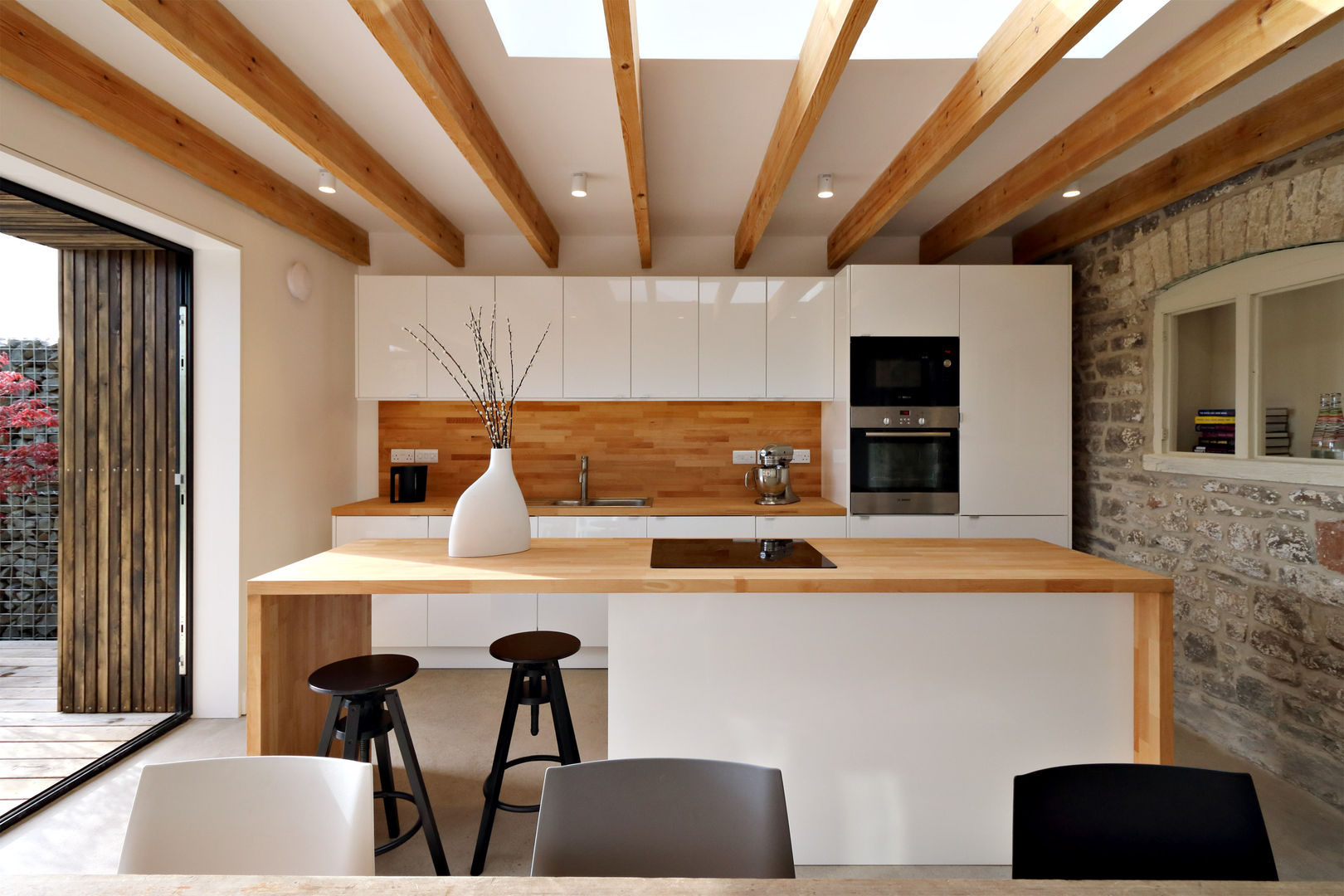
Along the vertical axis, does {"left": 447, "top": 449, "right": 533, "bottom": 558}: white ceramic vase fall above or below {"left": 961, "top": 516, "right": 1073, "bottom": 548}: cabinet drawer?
above

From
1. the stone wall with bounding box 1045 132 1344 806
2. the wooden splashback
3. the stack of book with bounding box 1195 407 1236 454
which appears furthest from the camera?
the wooden splashback

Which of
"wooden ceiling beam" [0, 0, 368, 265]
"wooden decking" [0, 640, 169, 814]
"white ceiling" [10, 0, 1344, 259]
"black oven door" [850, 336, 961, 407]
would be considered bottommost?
"wooden decking" [0, 640, 169, 814]

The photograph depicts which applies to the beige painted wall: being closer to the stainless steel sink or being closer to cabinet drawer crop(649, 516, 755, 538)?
the stainless steel sink

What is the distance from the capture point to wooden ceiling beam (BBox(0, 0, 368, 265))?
6.45ft

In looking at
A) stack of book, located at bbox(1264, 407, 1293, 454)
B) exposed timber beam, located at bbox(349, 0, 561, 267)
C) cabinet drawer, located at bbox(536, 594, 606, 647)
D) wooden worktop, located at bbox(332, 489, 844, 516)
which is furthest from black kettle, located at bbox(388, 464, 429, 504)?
stack of book, located at bbox(1264, 407, 1293, 454)

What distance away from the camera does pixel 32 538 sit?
273 centimetres

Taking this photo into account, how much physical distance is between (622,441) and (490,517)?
2.30 metres

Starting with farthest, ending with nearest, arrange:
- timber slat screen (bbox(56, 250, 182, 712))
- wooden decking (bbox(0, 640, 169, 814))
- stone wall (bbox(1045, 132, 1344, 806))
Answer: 1. timber slat screen (bbox(56, 250, 182, 712))
2. wooden decking (bbox(0, 640, 169, 814))
3. stone wall (bbox(1045, 132, 1344, 806))


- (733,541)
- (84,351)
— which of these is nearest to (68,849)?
(84,351)

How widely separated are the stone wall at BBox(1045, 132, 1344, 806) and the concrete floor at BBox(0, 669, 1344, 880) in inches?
8.7

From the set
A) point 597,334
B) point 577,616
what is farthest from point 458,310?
point 577,616

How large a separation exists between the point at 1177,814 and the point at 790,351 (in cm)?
317

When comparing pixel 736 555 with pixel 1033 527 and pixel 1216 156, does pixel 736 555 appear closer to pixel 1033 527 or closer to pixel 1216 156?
pixel 1033 527

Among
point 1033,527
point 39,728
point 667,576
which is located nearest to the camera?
point 667,576
